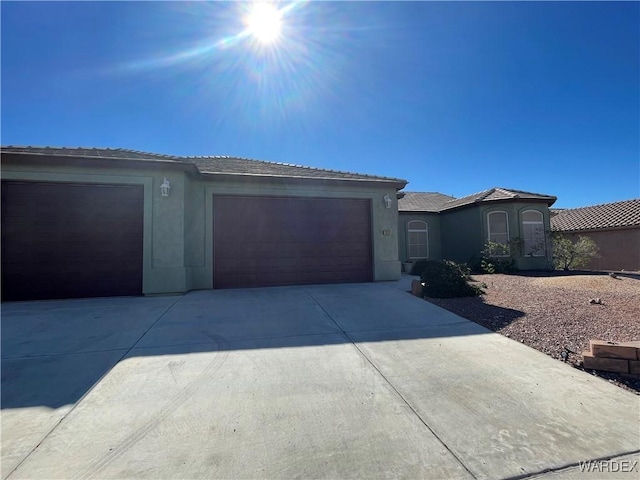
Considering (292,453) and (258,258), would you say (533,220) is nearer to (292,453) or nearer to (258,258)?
(258,258)

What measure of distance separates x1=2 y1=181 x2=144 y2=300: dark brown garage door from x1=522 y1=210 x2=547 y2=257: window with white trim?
15082 millimetres

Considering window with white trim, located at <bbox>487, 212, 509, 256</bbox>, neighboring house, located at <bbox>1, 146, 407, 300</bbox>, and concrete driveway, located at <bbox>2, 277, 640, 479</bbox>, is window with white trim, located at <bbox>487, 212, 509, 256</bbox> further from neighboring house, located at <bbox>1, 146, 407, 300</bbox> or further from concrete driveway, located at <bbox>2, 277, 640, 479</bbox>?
concrete driveway, located at <bbox>2, 277, 640, 479</bbox>

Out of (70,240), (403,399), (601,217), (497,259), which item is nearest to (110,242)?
(70,240)

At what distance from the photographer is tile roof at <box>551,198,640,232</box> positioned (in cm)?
1673

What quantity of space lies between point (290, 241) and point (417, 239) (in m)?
9.25

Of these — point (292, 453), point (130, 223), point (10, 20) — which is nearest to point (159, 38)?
point (10, 20)

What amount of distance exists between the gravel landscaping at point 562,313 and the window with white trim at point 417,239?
23.7 feet

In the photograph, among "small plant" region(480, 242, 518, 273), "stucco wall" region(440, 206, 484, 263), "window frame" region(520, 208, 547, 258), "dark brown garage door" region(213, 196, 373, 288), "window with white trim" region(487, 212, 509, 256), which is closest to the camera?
"dark brown garage door" region(213, 196, 373, 288)

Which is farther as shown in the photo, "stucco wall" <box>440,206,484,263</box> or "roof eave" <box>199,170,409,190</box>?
"stucco wall" <box>440,206,484,263</box>

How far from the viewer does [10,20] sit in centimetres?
585

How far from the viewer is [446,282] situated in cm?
721

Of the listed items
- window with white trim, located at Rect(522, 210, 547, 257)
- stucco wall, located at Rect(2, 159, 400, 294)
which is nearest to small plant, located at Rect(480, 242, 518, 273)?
window with white trim, located at Rect(522, 210, 547, 257)

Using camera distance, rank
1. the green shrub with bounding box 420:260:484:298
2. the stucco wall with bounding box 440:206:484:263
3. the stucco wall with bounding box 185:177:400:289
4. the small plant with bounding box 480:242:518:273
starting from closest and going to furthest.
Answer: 1. the green shrub with bounding box 420:260:484:298
2. the stucco wall with bounding box 185:177:400:289
3. the small plant with bounding box 480:242:518:273
4. the stucco wall with bounding box 440:206:484:263

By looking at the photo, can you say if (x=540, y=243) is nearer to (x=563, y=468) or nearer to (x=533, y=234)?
(x=533, y=234)
